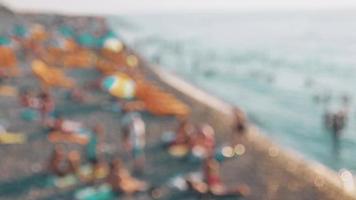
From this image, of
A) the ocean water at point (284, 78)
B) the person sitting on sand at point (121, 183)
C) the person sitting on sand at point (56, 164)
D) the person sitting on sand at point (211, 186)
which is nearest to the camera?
the person sitting on sand at point (121, 183)

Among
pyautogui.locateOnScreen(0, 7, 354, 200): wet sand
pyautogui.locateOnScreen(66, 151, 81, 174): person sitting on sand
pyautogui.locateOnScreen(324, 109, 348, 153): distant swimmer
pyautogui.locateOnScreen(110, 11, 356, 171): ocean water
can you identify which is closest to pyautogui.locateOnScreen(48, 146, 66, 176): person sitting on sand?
pyautogui.locateOnScreen(66, 151, 81, 174): person sitting on sand

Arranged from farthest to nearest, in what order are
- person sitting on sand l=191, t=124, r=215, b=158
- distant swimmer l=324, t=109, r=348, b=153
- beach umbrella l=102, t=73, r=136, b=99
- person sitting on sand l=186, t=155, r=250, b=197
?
distant swimmer l=324, t=109, r=348, b=153
beach umbrella l=102, t=73, r=136, b=99
person sitting on sand l=191, t=124, r=215, b=158
person sitting on sand l=186, t=155, r=250, b=197

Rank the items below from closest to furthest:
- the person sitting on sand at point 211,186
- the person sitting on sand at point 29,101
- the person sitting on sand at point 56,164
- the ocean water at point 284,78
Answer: the person sitting on sand at point 211,186 < the person sitting on sand at point 56,164 < the person sitting on sand at point 29,101 < the ocean water at point 284,78

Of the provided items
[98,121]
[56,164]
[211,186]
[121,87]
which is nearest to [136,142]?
[56,164]

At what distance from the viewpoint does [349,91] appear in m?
53.3

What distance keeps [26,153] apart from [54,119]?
3663mm

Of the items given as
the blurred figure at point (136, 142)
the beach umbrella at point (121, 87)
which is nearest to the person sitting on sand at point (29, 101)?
the beach umbrella at point (121, 87)

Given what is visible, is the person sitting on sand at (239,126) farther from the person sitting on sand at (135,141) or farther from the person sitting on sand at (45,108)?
the person sitting on sand at (45,108)

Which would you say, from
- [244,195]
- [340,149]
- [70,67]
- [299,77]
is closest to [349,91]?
[299,77]

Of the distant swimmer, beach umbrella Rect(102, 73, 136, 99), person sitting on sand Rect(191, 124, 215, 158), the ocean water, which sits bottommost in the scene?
the ocean water

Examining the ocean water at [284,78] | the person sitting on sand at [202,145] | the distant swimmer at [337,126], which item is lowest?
the ocean water at [284,78]

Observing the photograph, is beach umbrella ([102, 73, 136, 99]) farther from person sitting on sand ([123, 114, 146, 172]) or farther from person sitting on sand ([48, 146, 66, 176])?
person sitting on sand ([48, 146, 66, 176])

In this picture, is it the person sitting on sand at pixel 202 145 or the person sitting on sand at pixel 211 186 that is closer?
the person sitting on sand at pixel 211 186

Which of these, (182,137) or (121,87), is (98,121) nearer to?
(121,87)
